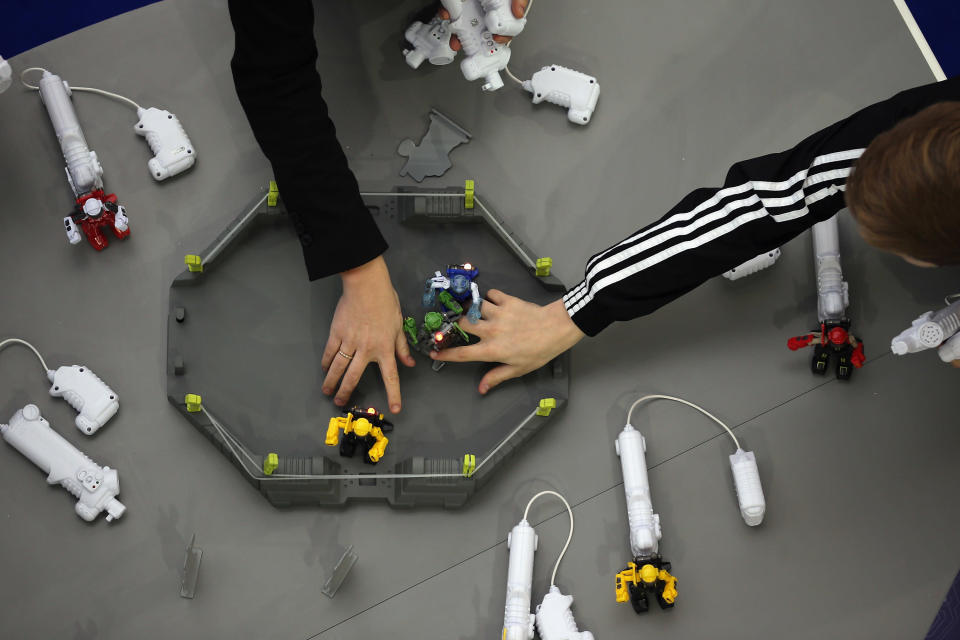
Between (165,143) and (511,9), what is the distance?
53 cm

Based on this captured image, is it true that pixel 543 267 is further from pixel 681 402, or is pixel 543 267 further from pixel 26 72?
pixel 26 72

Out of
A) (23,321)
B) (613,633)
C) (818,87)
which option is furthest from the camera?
(818,87)

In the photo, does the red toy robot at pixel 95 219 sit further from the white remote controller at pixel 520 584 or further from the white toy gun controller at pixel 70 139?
the white remote controller at pixel 520 584

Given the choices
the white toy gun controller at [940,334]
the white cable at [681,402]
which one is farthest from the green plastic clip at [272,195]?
the white toy gun controller at [940,334]

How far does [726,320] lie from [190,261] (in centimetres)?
74

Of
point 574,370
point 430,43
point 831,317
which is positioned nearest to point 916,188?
point 831,317

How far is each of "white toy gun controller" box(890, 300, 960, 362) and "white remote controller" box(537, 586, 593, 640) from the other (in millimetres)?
521

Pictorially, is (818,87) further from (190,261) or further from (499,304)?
(190,261)

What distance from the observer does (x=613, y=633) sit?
1138mm

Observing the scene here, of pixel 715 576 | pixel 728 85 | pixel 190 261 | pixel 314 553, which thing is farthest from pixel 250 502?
pixel 728 85

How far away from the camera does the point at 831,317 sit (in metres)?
1.25

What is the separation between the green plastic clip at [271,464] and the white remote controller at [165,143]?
46 centimetres

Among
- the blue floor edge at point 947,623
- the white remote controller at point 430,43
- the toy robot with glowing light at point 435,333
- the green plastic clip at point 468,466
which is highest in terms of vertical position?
the white remote controller at point 430,43

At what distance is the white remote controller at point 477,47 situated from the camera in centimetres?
129
